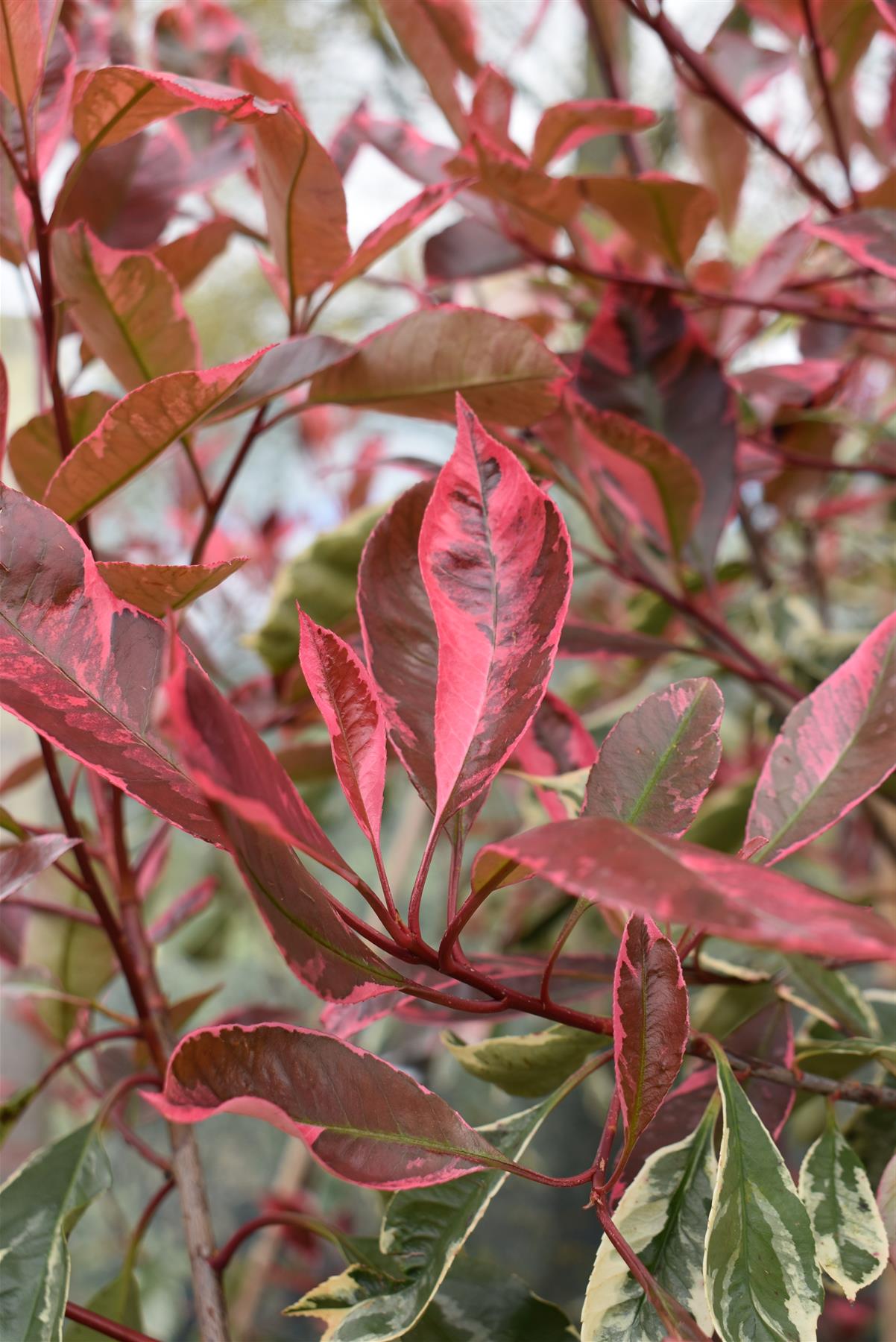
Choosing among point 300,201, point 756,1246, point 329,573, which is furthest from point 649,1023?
point 329,573

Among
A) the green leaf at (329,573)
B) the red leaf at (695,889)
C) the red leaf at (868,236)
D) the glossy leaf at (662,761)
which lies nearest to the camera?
the red leaf at (695,889)

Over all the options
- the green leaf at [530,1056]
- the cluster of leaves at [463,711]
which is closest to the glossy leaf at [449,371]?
the cluster of leaves at [463,711]

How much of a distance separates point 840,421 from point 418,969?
16.9 inches

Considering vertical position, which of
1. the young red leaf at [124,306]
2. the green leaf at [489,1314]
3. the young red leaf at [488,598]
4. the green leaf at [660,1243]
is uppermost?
the young red leaf at [124,306]

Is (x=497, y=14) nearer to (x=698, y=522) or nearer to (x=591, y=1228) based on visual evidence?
(x=698, y=522)

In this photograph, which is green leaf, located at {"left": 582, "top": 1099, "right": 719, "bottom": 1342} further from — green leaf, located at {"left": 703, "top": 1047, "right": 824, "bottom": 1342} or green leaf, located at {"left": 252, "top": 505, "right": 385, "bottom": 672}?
green leaf, located at {"left": 252, "top": 505, "right": 385, "bottom": 672}

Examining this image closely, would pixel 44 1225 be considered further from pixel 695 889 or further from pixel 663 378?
pixel 663 378

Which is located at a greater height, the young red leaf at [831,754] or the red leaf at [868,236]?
the red leaf at [868,236]

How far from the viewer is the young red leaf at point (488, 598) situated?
229 millimetres

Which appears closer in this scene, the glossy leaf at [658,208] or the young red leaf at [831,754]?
the young red leaf at [831,754]

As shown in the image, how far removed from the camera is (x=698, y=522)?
46 centimetres

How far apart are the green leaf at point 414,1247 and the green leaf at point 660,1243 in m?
0.03

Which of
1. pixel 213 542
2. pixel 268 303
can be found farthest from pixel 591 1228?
pixel 268 303

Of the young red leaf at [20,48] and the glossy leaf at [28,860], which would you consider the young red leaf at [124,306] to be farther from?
the glossy leaf at [28,860]
